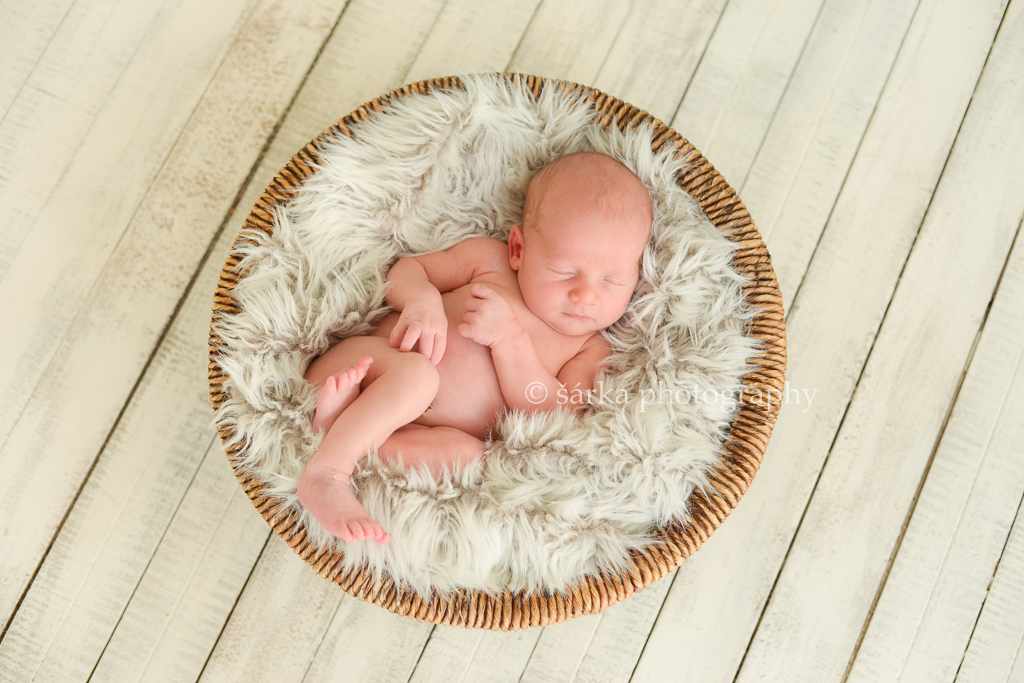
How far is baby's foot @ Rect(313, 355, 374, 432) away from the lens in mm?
1136

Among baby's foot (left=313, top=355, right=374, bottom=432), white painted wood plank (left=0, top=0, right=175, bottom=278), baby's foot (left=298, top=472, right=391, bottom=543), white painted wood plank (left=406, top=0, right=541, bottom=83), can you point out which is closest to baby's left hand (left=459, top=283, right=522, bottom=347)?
baby's foot (left=313, top=355, right=374, bottom=432)

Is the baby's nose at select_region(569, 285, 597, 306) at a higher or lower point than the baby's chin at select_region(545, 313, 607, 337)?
higher

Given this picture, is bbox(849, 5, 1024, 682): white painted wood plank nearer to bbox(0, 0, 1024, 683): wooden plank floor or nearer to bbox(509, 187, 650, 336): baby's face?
bbox(0, 0, 1024, 683): wooden plank floor

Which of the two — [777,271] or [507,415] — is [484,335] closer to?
[507,415]

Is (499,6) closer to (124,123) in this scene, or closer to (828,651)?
(124,123)

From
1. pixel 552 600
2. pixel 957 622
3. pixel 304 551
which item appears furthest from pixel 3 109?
pixel 957 622

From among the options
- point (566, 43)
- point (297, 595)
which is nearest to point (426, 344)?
point (297, 595)

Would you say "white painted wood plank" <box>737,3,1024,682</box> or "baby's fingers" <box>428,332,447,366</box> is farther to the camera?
"white painted wood plank" <box>737,3,1024,682</box>

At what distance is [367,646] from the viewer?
4.75ft

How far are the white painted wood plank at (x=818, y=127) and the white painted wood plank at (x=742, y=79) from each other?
0.10 ft

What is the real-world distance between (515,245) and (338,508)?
0.66 meters

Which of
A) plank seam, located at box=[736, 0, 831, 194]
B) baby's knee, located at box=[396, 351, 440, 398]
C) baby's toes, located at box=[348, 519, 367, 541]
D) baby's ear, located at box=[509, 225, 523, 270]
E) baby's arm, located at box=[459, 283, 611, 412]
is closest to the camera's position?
baby's toes, located at box=[348, 519, 367, 541]

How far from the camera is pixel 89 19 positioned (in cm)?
159

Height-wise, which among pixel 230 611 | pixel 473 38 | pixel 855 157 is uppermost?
pixel 855 157
